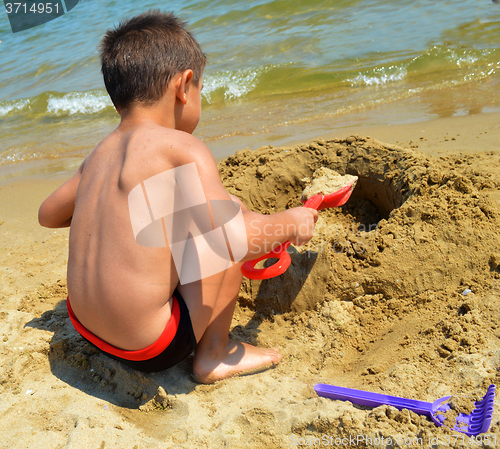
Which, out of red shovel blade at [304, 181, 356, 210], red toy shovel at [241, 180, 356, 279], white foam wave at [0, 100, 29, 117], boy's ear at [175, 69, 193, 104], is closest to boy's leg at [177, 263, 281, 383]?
red toy shovel at [241, 180, 356, 279]

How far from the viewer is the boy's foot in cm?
182

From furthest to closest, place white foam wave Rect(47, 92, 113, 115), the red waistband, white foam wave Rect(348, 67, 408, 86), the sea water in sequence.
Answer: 1. white foam wave Rect(47, 92, 113, 115)
2. white foam wave Rect(348, 67, 408, 86)
3. the sea water
4. the red waistband

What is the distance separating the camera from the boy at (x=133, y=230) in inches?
56.6

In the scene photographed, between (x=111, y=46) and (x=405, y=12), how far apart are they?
720 centimetres

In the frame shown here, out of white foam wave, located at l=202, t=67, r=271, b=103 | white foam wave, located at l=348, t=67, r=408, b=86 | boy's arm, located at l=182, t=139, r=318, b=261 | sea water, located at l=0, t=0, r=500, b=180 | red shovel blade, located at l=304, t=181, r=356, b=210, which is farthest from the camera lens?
white foam wave, located at l=202, t=67, r=271, b=103

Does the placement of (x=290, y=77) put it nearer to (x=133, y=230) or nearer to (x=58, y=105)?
(x=58, y=105)

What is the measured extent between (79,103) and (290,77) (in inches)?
132

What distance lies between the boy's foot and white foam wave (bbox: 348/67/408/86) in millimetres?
4820

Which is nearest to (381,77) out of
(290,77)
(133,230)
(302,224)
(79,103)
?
(290,77)

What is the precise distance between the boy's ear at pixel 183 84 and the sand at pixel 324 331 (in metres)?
1.01

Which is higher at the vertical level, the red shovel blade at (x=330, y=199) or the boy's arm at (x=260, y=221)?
the boy's arm at (x=260, y=221)

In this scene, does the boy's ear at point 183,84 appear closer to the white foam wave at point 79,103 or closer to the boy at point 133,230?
the boy at point 133,230

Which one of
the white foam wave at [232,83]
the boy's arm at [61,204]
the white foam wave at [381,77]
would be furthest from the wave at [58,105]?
the boy's arm at [61,204]

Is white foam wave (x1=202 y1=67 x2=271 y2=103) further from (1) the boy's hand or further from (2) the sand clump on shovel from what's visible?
(1) the boy's hand
